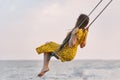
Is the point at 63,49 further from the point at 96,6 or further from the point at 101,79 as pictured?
the point at 101,79

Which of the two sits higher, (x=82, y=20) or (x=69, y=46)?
(x=82, y=20)

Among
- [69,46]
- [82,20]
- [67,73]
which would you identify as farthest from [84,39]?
[67,73]

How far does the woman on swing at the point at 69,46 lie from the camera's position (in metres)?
12.2

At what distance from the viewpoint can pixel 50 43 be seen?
12742 millimetres

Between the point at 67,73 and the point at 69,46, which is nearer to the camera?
the point at 69,46

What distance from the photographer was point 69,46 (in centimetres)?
1237

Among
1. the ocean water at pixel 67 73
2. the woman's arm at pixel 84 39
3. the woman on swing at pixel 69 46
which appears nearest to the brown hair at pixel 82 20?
the woman on swing at pixel 69 46

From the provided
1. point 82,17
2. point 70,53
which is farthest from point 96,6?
point 70,53

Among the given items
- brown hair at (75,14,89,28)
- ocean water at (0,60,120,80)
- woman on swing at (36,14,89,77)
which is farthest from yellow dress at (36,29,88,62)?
ocean water at (0,60,120,80)

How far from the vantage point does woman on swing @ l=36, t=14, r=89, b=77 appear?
1216 cm

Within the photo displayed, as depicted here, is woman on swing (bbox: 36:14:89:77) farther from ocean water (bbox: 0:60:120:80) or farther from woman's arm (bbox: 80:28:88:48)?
ocean water (bbox: 0:60:120:80)

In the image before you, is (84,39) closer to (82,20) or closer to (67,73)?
(82,20)

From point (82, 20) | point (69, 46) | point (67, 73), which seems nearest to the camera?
point (82, 20)

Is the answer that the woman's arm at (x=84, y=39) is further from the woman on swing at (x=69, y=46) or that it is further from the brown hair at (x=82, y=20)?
the brown hair at (x=82, y=20)
